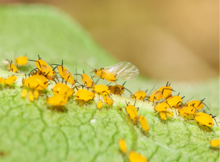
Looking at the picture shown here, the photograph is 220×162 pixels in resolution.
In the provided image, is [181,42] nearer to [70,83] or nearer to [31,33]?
[31,33]

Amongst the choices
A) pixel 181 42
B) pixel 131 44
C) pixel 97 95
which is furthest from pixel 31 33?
pixel 181 42

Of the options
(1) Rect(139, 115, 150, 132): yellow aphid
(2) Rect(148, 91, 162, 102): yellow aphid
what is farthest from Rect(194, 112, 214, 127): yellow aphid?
(1) Rect(139, 115, 150, 132): yellow aphid

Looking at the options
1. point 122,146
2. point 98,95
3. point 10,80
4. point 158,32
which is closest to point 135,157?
point 122,146

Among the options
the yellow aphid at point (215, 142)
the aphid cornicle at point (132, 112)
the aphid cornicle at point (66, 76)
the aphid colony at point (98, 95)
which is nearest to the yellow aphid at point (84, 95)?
the aphid colony at point (98, 95)

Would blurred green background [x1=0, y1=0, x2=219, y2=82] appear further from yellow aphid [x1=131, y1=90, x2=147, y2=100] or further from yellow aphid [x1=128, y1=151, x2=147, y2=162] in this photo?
yellow aphid [x1=128, y1=151, x2=147, y2=162]

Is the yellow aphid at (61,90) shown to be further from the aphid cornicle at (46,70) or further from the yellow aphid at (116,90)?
the yellow aphid at (116,90)

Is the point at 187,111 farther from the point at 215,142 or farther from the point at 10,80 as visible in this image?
the point at 10,80

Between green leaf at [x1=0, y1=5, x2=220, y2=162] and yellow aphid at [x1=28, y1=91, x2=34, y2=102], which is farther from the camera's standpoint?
yellow aphid at [x1=28, y1=91, x2=34, y2=102]
